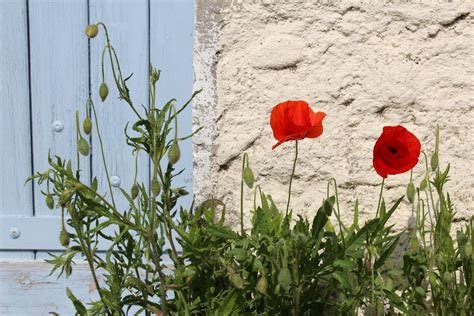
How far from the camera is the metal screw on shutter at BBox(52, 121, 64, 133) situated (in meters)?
3.07

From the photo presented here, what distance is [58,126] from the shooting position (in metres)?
3.07

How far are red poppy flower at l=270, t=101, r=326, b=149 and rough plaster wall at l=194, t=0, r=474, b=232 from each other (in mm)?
451

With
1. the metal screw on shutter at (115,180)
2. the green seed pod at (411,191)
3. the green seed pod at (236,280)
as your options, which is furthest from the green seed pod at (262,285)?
the metal screw on shutter at (115,180)

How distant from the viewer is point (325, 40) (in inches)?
104

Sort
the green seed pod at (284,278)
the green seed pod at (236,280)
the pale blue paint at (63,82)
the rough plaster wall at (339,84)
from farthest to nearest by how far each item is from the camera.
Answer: the pale blue paint at (63,82) < the rough plaster wall at (339,84) < the green seed pod at (236,280) < the green seed pod at (284,278)

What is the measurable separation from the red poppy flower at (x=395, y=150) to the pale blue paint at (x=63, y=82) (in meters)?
0.87

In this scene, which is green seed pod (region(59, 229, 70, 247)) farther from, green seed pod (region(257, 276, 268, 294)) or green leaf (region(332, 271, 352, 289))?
green leaf (region(332, 271, 352, 289))

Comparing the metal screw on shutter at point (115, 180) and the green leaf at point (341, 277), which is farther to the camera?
the metal screw on shutter at point (115, 180)

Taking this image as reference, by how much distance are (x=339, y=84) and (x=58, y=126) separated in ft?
3.04

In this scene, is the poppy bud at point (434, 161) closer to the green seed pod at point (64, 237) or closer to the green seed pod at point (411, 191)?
the green seed pod at point (411, 191)

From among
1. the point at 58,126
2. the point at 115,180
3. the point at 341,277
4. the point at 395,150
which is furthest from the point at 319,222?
the point at 58,126

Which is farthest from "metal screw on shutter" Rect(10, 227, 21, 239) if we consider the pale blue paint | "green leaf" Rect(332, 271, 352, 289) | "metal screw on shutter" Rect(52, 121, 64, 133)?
"green leaf" Rect(332, 271, 352, 289)

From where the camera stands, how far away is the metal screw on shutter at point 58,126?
3.07m

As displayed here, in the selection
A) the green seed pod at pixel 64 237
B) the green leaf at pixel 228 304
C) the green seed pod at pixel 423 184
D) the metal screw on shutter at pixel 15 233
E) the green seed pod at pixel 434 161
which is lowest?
the metal screw on shutter at pixel 15 233
